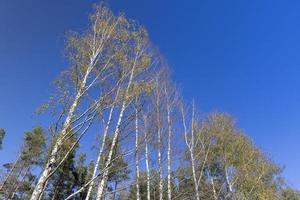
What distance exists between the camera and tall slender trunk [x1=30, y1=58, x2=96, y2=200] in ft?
20.4

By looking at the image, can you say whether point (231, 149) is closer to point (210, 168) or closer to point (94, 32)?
point (210, 168)

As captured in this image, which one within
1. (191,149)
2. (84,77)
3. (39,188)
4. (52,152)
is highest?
(191,149)

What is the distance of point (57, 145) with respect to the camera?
695 cm

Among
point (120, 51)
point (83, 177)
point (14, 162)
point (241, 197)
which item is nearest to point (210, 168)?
point (241, 197)

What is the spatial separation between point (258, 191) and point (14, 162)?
1860cm

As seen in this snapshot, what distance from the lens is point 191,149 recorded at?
16.9 meters

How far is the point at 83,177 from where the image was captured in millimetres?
26078

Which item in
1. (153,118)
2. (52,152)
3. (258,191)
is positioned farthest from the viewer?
(258,191)

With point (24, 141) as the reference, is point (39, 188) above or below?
below

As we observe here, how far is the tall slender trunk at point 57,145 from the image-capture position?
245 inches

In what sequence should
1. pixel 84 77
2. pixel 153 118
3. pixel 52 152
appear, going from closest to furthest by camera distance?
1. pixel 52 152
2. pixel 84 77
3. pixel 153 118

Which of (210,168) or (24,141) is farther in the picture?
(24,141)

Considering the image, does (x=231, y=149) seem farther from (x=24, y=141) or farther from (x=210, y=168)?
(x=24, y=141)

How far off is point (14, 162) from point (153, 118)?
1478 centimetres
